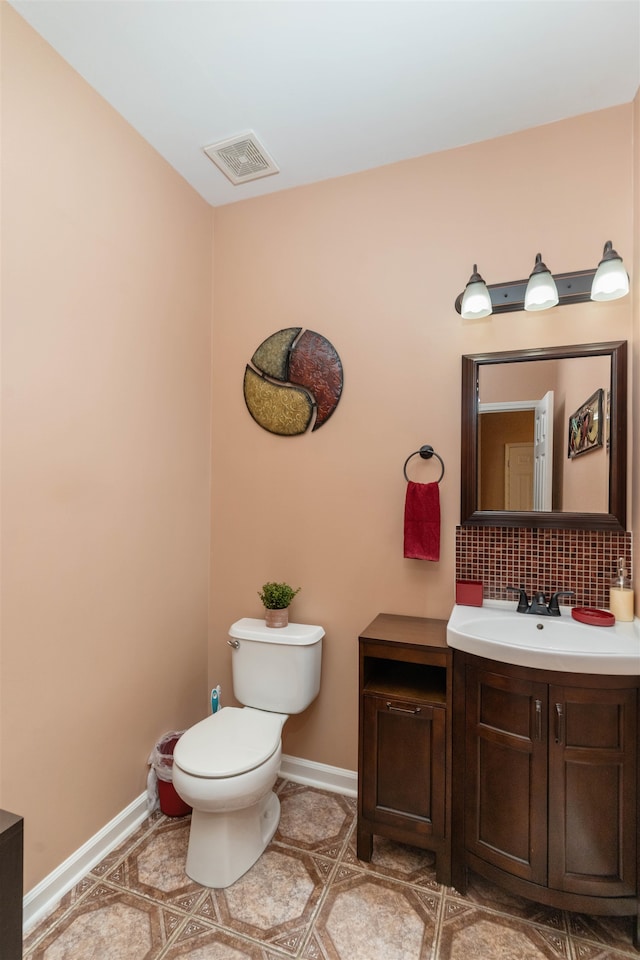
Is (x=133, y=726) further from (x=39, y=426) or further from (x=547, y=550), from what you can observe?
(x=547, y=550)

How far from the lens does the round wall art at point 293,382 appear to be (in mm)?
2287

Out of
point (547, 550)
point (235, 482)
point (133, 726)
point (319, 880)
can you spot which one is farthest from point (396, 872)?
point (235, 482)

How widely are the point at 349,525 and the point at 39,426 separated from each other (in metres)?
1.31

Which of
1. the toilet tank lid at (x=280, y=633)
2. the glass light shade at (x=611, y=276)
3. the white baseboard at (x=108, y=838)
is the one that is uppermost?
the glass light shade at (x=611, y=276)

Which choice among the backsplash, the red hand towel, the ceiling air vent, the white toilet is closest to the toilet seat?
the white toilet

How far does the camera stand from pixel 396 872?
69.5 inches

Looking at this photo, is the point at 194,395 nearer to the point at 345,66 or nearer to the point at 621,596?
the point at 345,66

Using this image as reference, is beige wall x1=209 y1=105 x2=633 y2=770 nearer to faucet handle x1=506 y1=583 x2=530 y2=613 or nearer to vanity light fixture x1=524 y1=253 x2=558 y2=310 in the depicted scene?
vanity light fixture x1=524 y1=253 x2=558 y2=310

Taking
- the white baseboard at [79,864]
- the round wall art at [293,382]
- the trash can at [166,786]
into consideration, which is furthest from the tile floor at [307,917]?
the round wall art at [293,382]

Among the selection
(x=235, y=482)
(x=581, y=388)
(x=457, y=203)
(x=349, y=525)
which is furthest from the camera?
(x=235, y=482)

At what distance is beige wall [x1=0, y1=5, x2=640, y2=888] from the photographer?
1577mm

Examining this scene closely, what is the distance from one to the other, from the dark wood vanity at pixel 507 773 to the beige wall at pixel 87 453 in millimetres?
969

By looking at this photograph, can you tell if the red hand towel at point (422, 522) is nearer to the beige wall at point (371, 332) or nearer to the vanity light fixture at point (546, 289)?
the beige wall at point (371, 332)

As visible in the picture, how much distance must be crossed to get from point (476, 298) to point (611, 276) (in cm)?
46
